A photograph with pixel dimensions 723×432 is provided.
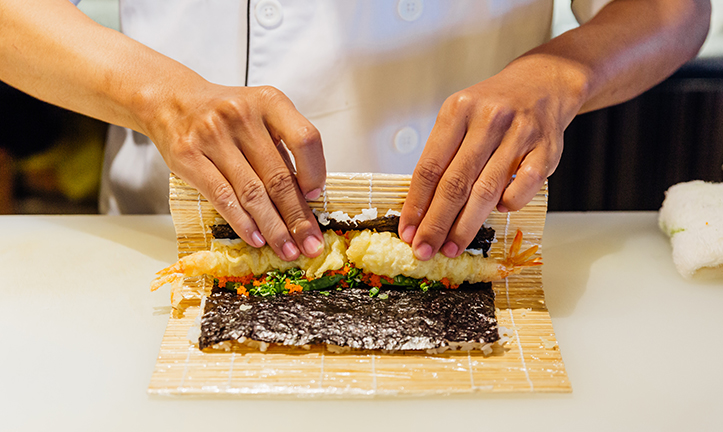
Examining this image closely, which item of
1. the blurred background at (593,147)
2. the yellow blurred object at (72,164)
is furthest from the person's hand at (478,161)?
the yellow blurred object at (72,164)

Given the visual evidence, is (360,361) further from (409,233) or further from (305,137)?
(305,137)

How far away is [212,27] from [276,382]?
132 centimetres

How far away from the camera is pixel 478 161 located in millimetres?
1455

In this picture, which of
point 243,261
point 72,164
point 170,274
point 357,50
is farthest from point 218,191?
point 72,164

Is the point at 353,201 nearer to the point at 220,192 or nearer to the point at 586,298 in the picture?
the point at 220,192

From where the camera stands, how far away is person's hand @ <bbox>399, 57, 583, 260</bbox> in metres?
1.45

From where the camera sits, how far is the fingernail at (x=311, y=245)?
155 cm

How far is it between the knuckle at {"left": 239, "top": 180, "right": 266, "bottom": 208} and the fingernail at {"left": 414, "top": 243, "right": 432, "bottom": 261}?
47 cm

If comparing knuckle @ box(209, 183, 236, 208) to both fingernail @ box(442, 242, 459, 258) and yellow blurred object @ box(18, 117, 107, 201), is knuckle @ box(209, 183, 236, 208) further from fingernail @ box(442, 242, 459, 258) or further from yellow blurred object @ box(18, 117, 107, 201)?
yellow blurred object @ box(18, 117, 107, 201)

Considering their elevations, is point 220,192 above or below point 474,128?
below

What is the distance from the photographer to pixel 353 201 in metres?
1.63

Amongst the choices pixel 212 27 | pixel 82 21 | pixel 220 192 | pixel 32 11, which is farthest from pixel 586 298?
pixel 32 11

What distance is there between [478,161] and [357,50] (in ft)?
2.47

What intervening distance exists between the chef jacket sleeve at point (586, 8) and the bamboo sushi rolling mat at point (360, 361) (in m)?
0.93
